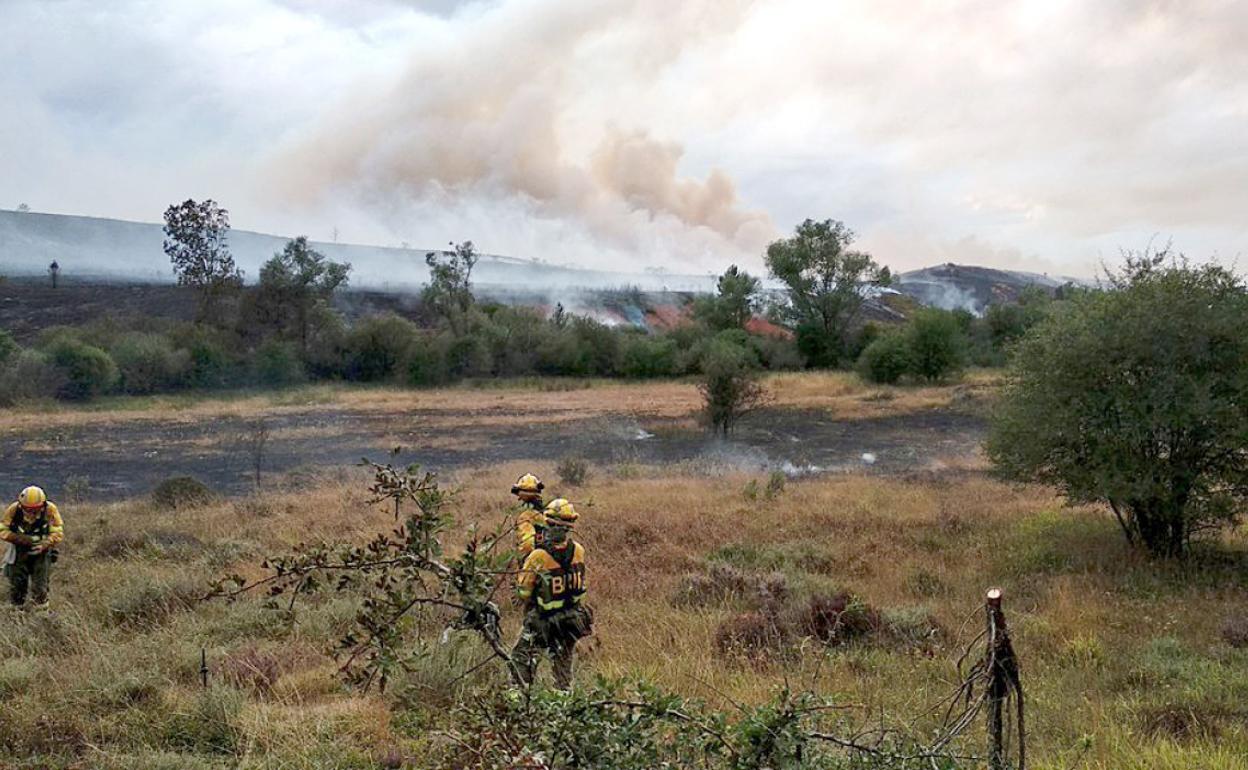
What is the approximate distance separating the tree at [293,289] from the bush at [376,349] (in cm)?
366

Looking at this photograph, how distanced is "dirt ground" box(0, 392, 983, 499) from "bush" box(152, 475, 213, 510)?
1846mm

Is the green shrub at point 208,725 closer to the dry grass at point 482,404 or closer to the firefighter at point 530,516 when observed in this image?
the firefighter at point 530,516

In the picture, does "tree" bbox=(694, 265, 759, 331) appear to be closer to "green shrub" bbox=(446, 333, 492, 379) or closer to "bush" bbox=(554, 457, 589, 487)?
"green shrub" bbox=(446, 333, 492, 379)

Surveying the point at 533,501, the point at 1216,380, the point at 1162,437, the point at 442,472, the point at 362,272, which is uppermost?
the point at 362,272

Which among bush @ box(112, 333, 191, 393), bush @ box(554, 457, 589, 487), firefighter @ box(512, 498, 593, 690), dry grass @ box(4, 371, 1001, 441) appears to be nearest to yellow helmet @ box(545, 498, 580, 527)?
firefighter @ box(512, 498, 593, 690)

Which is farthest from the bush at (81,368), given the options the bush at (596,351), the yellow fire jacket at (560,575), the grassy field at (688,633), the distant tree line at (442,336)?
the yellow fire jacket at (560,575)

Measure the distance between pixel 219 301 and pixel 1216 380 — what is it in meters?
57.4

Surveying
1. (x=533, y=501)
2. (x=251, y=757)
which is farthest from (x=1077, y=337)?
(x=251, y=757)

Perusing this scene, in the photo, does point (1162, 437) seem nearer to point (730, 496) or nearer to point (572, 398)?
point (730, 496)

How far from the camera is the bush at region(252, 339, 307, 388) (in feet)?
150

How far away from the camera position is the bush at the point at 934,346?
149 feet

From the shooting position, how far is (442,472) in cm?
1942

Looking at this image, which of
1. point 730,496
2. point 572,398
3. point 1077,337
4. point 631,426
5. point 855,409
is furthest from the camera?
point 572,398

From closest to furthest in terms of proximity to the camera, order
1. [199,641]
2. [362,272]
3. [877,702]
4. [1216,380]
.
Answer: [877,702] < [199,641] < [1216,380] < [362,272]
